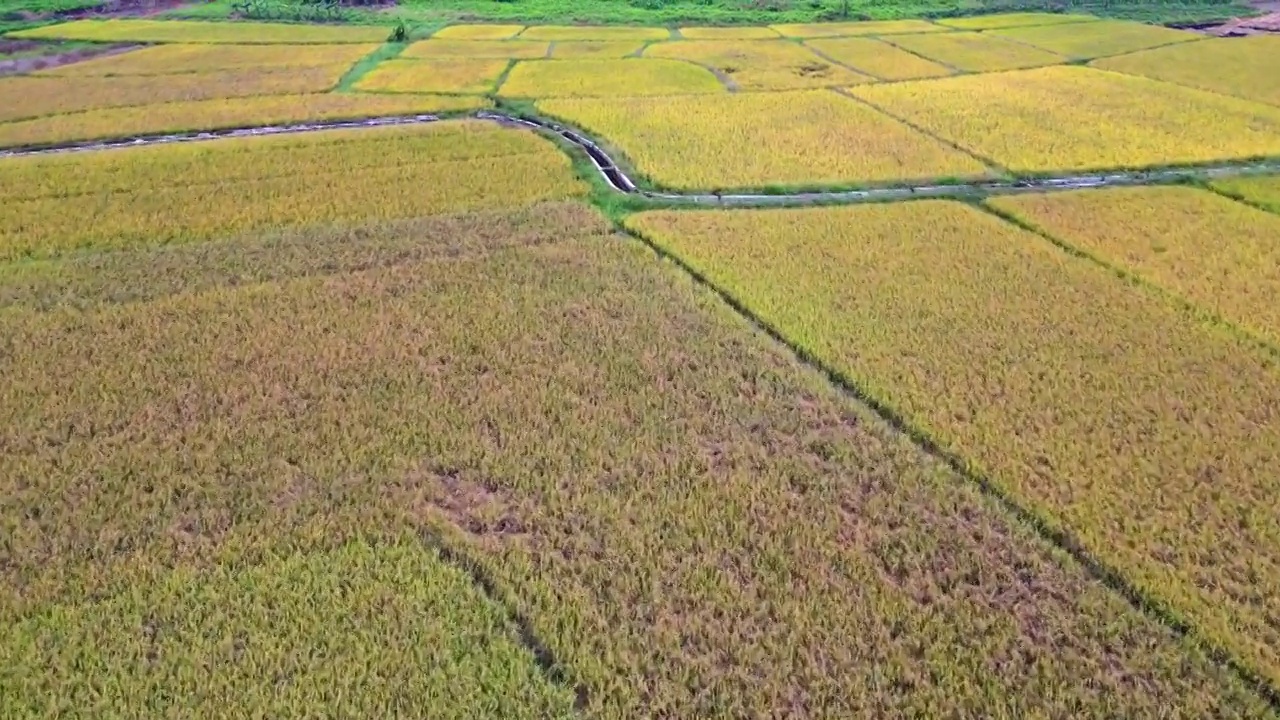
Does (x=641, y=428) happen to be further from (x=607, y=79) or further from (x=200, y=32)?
(x=200, y=32)

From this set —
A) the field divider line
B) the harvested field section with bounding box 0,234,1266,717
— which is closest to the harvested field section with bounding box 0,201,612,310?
the harvested field section with bounding box 0,234,1266,717

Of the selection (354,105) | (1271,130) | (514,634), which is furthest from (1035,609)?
(354,105)

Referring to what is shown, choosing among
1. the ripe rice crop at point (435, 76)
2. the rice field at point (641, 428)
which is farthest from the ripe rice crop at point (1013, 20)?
the ripe rice crop at point (435, 76)

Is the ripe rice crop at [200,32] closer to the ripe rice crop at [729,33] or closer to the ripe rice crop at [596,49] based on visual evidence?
the ripe rice crop at [596,49]

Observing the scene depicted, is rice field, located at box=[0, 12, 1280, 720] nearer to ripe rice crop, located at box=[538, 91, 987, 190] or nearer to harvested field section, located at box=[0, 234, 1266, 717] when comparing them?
harvested field section, located at box=[0, 234, 1266, 717]

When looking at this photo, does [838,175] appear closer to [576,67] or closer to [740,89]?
[740,89]
